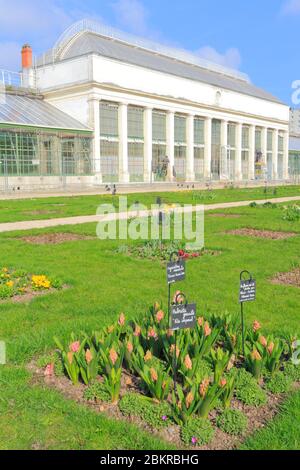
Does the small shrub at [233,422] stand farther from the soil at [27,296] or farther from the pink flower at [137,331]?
the soil at [27,296]

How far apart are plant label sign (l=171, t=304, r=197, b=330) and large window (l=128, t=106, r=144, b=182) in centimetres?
4553

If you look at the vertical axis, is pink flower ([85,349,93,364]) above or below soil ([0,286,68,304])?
above

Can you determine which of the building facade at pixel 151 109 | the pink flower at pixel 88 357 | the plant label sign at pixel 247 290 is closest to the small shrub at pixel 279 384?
the plant label sign at pixel 247 290

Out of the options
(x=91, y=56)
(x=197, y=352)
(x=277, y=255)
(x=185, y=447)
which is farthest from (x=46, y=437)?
(x=91, y=56)

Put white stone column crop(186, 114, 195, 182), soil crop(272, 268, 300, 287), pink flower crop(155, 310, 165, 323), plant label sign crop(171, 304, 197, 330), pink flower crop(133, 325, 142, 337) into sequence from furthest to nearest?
1. white stone column crop(186, 114, 195, 182)
2. soil crop(272, 268, 300, 287)
3. pink flower crop(155, 310, 165, 323)
4. pink flower crop(133, 325, 142, 337)
5. plant label sign crop(171, 304, 197, 330)

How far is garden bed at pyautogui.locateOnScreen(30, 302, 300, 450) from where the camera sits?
3566 mm

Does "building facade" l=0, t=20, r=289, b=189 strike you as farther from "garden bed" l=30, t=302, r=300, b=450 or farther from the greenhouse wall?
"garden bed" l=30, t=302, r=300, b=450

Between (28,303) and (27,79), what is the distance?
48.8 meters

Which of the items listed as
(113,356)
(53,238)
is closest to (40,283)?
(113,356)

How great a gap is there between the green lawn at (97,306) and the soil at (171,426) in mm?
103

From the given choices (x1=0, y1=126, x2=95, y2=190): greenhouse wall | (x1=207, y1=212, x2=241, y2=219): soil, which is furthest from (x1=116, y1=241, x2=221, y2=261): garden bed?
(x1=0, y1=126, x2=95, y2=190): greenhouse wall

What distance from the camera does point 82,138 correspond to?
43.9 metres

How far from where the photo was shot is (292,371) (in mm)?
4387

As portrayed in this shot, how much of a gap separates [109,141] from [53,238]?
35.4 metres
